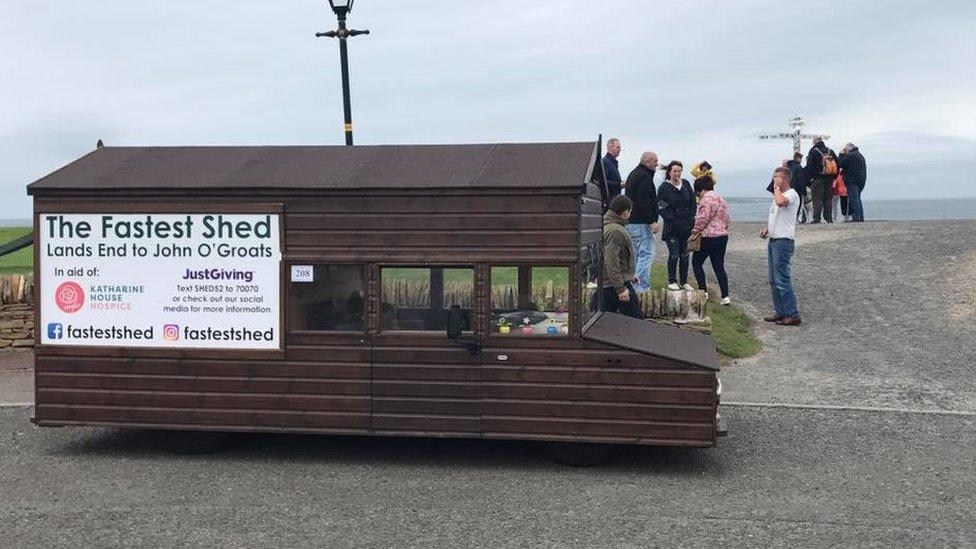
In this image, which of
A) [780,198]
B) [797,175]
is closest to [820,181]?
[797,175]

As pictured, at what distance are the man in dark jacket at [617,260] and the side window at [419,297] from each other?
2658 millimetres

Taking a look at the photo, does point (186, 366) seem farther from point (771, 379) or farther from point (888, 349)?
point (888, 349)

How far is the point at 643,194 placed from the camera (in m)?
13.8

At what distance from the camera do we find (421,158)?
924 centimetres

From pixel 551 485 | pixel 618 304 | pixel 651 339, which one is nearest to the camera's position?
pixel 551 485

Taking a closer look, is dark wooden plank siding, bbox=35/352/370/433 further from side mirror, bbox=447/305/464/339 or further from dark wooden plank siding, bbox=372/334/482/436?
side mirror, bbox=447/305/464/339

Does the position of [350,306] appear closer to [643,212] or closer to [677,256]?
[643,212]

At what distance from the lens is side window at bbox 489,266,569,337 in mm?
8609

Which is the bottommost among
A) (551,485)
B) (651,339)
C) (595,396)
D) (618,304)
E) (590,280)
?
(551,485)

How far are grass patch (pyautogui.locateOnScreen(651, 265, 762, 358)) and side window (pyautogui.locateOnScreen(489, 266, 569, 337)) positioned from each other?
5.03m

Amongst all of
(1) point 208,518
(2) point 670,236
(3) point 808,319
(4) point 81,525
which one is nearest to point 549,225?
(1) point 208,518

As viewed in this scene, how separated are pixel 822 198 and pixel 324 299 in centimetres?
1918

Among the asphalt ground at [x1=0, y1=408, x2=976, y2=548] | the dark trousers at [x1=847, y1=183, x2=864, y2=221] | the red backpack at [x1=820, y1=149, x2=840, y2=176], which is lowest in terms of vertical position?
the asphalt ground at [x1=0, y1=408, x2=976, y2=548]

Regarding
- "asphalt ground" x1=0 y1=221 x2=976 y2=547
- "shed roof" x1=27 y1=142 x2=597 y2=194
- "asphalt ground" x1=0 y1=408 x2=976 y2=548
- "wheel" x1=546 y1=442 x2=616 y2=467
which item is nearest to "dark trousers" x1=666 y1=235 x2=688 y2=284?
"asphalt ground" x1=0 y1=221 x2=976 y2=547
